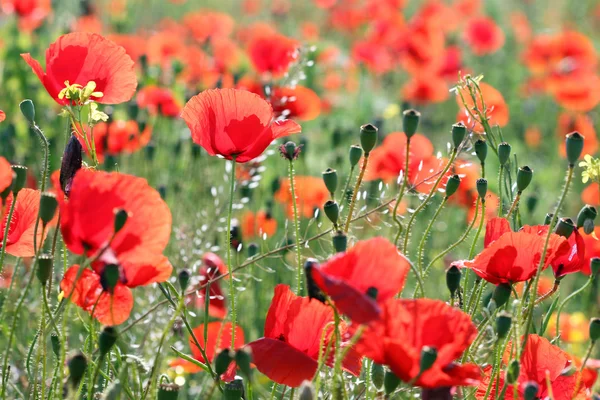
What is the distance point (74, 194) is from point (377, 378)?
495mm

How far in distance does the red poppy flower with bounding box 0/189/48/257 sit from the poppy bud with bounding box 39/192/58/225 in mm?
223

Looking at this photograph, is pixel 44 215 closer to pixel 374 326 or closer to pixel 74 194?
pixel 74 194

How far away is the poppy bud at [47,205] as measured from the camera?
1.15m

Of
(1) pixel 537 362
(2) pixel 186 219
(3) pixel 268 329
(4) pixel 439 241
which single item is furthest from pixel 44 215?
(4) pixel 439 241

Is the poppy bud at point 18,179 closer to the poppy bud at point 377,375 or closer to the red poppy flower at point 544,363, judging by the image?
the poppy bud at point 377,375

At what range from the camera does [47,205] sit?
1.16 meters

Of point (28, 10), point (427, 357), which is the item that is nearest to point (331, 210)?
point (427, 357)

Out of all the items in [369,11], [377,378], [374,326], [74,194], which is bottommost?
[377,378]

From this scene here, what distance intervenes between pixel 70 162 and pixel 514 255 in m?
0.67

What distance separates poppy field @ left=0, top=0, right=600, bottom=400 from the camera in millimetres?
1083

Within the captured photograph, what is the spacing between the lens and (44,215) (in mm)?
1163

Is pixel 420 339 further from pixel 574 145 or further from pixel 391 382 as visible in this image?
pixel 574 145

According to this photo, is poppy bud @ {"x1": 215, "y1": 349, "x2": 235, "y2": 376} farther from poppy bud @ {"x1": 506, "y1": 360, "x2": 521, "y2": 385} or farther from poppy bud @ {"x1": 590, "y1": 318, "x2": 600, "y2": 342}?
poppy bud @ {"x1": 590, "y1": 318, "x2": 600, "y2": 342}

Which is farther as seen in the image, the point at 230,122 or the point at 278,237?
the point at 278,237
